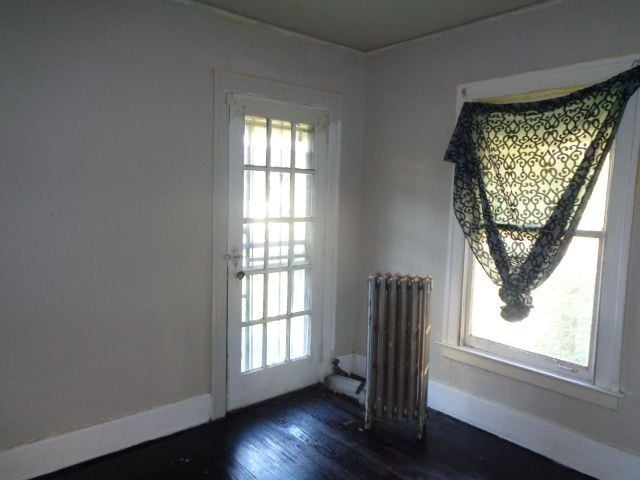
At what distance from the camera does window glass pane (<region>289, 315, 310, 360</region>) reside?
3537 millimetres

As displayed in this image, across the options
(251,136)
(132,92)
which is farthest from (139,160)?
(251,136)

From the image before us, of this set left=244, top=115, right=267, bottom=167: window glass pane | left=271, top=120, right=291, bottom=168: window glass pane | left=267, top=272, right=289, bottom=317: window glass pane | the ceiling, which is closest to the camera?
the ceiling

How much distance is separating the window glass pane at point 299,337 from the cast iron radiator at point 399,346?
740 millimetres

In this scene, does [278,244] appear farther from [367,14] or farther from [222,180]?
[367,14]

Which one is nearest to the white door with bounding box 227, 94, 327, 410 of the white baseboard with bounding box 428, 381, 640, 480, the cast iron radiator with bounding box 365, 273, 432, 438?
the cast iron radiator with bounding box 365, 273, 432, 438

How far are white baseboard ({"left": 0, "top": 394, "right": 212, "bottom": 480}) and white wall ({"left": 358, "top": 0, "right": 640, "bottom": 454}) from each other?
1496 millimetres

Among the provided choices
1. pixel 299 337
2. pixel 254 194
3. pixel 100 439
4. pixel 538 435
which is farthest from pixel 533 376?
pixel 100 439

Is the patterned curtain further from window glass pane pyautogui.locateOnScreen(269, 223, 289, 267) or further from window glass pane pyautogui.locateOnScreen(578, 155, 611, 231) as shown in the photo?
window glass pane pyautogui.locateOnScreen(269, 223, 289, 267)

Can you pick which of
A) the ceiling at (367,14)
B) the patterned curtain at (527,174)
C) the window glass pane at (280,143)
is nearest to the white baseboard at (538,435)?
the patterned curtain at (527,174)

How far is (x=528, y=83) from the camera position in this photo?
9.09 ft

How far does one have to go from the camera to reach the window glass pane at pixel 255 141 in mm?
3123

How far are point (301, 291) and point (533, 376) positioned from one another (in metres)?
1.64

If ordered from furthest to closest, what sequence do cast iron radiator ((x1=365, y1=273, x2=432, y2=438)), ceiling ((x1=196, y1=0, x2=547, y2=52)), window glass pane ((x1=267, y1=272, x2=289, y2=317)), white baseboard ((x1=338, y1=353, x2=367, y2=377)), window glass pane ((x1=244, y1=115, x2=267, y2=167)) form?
white baseboard ((x1=338, y1=353, x2=367, y2=377)) → window glass pane ((x1=267, y1=272, x2=289, y2=317)) → window glass pane ((x1=244, y1=115, x2=267, y2=167)) → cast iron radiator ((x1=365, y1=273, x2=432, y2=438)) → ceiling ((x1=196, y1=0, x2=547, y2=52))

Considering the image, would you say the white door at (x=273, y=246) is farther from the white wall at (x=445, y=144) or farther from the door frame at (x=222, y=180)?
the white wall at (x=445, y=144)
